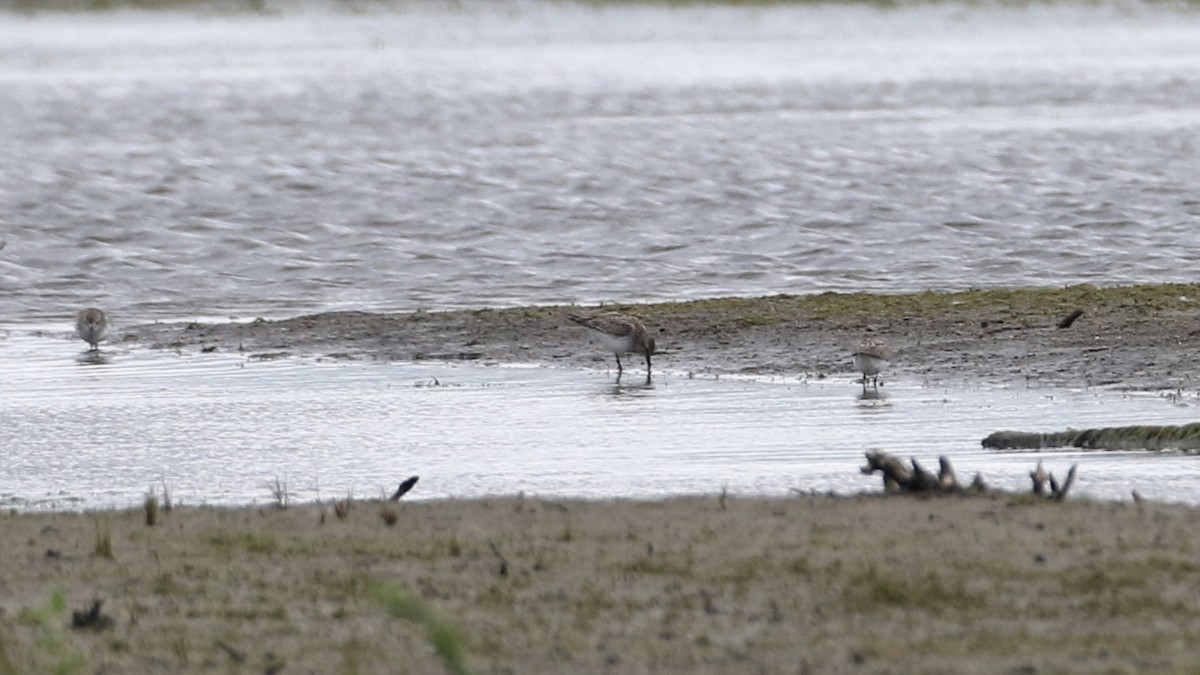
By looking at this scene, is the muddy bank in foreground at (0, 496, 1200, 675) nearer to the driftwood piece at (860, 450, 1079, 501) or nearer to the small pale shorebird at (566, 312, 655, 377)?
the driftwood piece at (860, 450, 1079, 501)

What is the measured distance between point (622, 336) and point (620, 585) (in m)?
6.15

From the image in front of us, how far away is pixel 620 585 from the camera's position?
7.64m

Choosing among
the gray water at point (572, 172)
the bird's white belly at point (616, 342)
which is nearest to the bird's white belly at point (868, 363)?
the bird's white belly at point (616, 342)

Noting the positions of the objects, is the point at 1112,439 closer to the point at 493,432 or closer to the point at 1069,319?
the point at 493,432

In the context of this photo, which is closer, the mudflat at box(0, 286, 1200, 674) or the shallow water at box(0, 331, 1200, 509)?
the mudflat at box(0, 286, 1200, 674)

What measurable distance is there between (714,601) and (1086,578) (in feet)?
4.37

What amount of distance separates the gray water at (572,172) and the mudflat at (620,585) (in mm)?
8965

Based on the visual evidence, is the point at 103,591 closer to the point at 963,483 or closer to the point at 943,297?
the point at 963,483

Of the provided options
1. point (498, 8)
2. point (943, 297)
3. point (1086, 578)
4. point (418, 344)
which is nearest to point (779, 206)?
point (943, 297)

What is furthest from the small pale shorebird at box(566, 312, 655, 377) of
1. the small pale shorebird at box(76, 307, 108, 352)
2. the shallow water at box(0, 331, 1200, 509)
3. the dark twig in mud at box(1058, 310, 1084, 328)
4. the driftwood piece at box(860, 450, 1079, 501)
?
the driftwood piece at box(860, 450, 1079, 501)

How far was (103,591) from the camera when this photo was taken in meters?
7.82

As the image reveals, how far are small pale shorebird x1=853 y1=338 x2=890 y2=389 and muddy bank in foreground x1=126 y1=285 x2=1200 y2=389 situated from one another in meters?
0.36

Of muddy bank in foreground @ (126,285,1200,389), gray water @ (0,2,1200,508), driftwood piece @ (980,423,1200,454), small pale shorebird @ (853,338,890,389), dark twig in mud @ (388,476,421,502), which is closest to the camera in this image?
dark twig in mud @ (388,476,421,502)

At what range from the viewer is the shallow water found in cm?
1027
